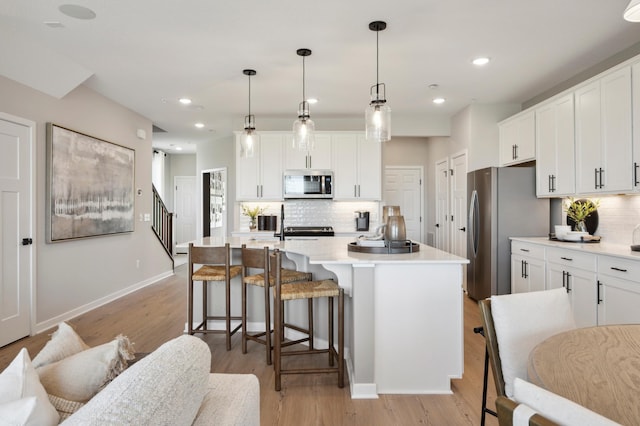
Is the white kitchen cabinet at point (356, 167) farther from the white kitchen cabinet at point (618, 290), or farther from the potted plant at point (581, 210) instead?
the white kitchen cabinet at point (618, 290)

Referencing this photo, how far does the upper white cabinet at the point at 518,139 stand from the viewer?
4570 millimetres

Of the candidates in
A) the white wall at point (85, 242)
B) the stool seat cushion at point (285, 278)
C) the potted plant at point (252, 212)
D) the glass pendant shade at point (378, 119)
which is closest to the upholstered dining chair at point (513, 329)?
the stool seat cushion at point (285, 278)

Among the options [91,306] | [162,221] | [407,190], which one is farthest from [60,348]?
[162,221]

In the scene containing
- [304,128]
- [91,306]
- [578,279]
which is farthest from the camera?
[91,306]

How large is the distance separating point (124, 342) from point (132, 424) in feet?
1.28

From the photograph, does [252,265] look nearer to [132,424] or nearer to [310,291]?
[310,291]

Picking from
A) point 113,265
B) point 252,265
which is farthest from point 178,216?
point 252,265

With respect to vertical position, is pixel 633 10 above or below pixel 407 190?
above

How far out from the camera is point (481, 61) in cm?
384

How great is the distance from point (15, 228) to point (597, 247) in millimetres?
5325

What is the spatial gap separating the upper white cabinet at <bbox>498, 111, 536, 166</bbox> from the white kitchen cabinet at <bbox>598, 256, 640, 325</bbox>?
1867 mm

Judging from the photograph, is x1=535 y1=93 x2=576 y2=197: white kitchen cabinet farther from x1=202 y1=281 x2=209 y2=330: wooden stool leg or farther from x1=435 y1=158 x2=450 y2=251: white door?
x1=202 y1=281 x2=209 y2=330: wooden stool leg

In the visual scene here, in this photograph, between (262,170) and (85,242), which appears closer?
(85,242)

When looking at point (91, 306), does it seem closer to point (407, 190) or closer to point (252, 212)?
point (252, 212)
